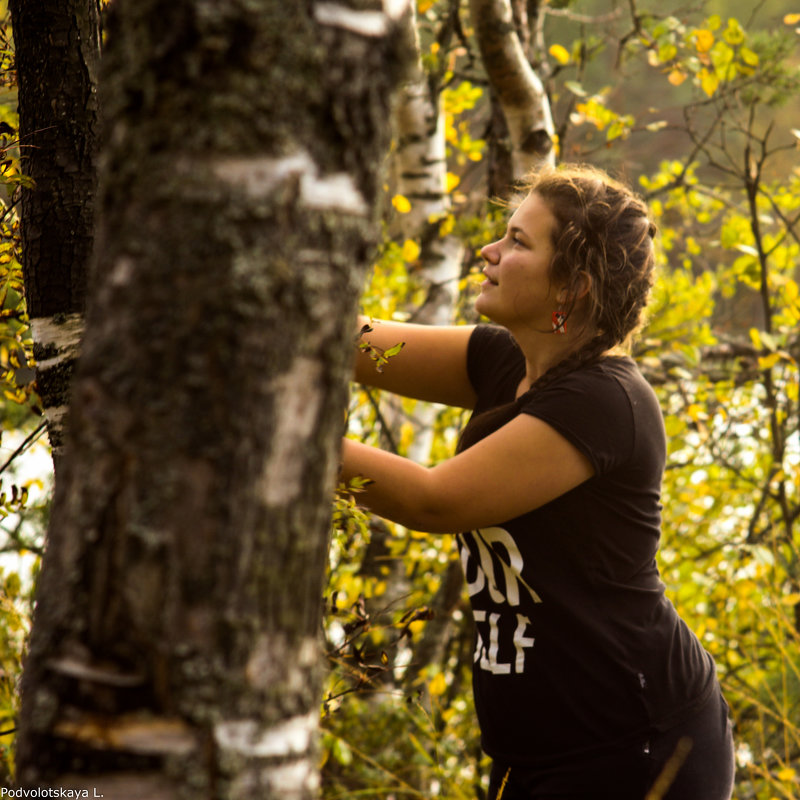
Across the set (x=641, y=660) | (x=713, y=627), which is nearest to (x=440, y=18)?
(x=713, y=627)

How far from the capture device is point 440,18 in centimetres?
408

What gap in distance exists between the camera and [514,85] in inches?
116

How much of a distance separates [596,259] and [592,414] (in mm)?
429

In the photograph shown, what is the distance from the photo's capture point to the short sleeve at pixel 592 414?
1704 mm

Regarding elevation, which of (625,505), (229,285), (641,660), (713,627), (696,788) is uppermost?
(229,285)

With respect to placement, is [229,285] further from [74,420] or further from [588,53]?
[588,53]

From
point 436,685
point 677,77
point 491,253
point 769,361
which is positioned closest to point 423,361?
point 491,253

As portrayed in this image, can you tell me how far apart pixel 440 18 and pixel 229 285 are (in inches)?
146

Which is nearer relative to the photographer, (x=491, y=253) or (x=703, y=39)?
(x=491, y=253)

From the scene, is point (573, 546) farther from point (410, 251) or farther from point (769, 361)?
point (769, 361)

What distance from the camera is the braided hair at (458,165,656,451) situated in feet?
6.43

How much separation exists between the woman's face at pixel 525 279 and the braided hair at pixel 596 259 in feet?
0.08

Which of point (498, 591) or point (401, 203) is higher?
point (401, 203)

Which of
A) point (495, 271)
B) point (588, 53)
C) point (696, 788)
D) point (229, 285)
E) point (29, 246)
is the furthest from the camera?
point (588, 53)
